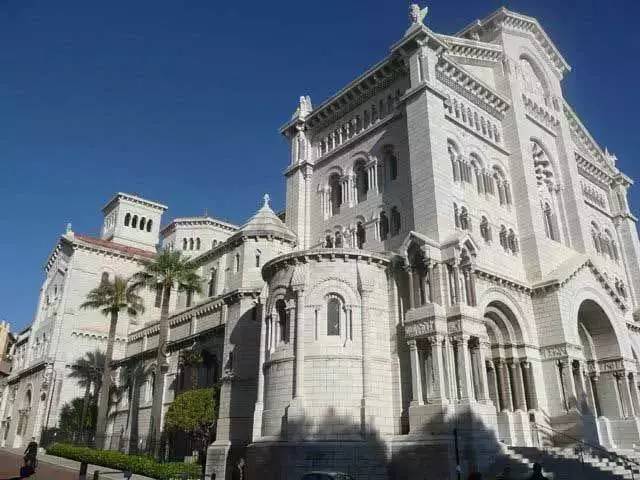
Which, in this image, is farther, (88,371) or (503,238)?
(88,371)

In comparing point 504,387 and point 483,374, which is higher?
point 483,374

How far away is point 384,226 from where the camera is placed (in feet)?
104

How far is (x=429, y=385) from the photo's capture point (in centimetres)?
2444

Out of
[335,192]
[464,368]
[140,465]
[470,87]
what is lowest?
[140,465]

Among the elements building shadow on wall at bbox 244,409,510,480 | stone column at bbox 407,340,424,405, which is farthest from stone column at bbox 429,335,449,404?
building shadow on wall at bbox 244,409,510,480

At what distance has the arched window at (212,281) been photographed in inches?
1694

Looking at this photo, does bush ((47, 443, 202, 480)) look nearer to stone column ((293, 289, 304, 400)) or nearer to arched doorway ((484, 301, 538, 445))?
stone column ((293, 289, 304, 400))

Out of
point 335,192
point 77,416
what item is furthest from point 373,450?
point 77,416

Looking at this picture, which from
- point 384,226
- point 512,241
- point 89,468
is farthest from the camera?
point 512,241

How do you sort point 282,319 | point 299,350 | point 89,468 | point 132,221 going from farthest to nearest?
point 132,221, point 89,468, point 282,319, point 299,350

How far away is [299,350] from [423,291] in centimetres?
641

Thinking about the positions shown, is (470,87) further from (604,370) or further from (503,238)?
(604,370)

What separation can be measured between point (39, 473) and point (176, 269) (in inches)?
531

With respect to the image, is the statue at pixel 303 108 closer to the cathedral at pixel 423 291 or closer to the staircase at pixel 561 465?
the cathedral at pixel 423 291
